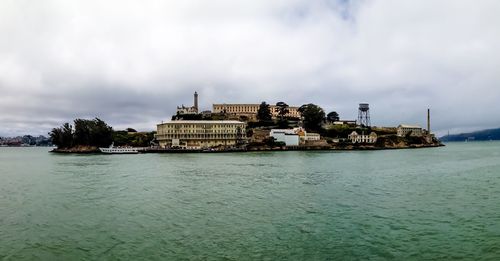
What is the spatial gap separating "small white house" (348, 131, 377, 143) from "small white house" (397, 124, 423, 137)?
22.7 meters

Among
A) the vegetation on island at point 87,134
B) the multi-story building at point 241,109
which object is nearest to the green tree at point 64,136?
the vegetation on island at point 87,134

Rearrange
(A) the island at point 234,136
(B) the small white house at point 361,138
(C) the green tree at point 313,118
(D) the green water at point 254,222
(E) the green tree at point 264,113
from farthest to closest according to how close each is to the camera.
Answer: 1. (E) the green tree at point 264,113
2. (C) the green tree at point 313,118
3. (B) the small white house at point 361,138
4. (A) the island at point 234,136
5. (D) the green water at point 254,222

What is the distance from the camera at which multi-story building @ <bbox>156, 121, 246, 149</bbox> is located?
133 meters

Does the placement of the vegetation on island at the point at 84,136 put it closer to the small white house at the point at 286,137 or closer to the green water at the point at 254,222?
the small white house at the point at 286,137

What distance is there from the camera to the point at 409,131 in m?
166

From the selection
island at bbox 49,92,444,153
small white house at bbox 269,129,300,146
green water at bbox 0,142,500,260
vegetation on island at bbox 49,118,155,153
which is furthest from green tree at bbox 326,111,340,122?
green water at bbox 0,142,500,260

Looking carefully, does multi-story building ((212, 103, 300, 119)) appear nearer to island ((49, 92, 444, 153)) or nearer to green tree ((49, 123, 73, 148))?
island ((49, 92, 444, 153))

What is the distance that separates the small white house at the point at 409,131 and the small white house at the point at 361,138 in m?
22.7

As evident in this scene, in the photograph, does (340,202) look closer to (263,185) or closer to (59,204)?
(263,185)

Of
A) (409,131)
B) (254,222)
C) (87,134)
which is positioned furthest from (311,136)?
(254,222)

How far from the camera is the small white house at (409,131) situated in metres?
164

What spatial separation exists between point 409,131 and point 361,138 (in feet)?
114

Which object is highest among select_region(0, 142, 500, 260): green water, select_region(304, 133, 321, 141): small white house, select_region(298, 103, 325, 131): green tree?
select_region(298, 103, 325, 131): green tree

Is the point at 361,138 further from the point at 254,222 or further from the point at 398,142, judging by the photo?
the point at 254,222
